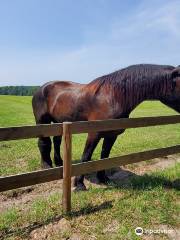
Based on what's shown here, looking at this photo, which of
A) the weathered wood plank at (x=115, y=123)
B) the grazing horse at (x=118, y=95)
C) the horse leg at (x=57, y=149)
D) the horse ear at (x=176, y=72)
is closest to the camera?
the weathered wood plank at (x=115, y=123)

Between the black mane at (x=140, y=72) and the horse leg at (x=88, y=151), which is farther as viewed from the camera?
the horse leg at (x=88, y=151)

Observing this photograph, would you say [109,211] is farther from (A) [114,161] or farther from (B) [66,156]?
(B) [66,156]

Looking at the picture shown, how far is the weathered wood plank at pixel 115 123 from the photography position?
4.88 meters

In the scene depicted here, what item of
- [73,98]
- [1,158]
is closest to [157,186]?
[73,98]

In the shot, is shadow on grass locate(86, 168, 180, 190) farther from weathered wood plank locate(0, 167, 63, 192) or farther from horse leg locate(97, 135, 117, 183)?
weathered wood plank locate(0, 167, 63, 192)

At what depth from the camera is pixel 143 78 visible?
598cm

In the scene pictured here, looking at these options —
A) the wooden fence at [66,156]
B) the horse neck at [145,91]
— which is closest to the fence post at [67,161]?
the wooden fence at [66,156]

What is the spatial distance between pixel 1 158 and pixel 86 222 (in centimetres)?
503

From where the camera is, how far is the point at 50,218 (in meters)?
4.58

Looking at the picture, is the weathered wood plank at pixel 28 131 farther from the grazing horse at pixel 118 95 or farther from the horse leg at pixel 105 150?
the horse leg at pixel 105 150

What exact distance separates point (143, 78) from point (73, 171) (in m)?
2.30

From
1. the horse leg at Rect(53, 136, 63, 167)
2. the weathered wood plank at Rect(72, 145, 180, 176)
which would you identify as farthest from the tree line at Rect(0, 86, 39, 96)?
the weathered wood plank at Rect(72, 145, 180, 176)

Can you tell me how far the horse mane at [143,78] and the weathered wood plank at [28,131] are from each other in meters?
1.91

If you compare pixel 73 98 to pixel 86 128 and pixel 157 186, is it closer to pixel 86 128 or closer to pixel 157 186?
pixel 86 128
